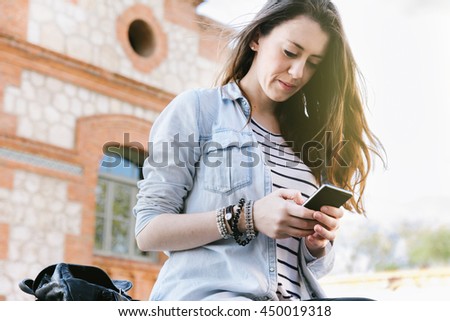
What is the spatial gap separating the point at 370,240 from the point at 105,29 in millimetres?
17028

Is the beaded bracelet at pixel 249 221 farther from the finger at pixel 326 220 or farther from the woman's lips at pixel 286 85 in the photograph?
the woman's lips at pixel 286 85

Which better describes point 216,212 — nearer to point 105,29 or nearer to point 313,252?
point 313,252

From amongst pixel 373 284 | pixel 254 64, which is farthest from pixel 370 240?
pixel 254 64

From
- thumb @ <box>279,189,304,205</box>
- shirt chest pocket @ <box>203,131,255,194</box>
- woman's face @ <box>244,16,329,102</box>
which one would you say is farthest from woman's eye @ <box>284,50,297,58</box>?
thumb @ <box>279,189,304,205</box>

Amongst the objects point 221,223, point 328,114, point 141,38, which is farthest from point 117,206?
point 221,223

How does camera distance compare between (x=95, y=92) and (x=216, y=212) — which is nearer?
(x=216, y=212)

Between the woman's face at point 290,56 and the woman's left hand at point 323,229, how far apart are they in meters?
0.34

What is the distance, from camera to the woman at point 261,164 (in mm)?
1535

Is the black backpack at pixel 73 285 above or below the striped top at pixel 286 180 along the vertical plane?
below

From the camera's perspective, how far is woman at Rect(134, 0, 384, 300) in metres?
1.54

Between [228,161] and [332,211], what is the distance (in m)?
0.26

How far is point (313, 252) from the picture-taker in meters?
1.70

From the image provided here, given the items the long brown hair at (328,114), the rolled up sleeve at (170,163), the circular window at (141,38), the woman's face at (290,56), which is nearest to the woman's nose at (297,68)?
the woman's face at (290,56)

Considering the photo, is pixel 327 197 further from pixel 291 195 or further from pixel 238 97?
pixel 238 97
